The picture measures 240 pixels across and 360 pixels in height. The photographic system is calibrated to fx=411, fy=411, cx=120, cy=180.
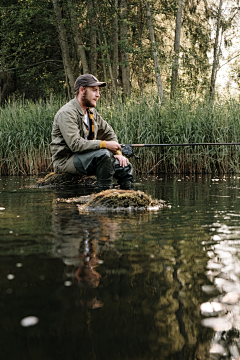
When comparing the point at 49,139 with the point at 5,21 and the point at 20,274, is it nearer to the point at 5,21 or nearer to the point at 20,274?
the point at 20,274

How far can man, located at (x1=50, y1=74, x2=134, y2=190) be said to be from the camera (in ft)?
16.9

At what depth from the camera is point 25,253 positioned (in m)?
2.39

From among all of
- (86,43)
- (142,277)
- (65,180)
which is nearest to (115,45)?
(86,43)

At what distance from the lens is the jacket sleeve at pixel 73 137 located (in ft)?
16.8

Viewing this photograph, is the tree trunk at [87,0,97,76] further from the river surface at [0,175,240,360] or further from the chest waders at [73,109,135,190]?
the river surface at [0,175,240,360]

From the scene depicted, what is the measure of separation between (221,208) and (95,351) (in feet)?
10.1

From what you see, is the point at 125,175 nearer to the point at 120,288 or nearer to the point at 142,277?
the point at 142,277

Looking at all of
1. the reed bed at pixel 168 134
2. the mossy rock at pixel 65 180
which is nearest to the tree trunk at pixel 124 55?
the reed bed at pixel 168 134

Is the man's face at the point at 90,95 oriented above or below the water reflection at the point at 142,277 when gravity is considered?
above

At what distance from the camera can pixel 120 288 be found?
1.80 metres

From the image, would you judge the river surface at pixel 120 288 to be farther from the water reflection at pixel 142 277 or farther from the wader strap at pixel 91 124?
the wader strap at pixel 91 124

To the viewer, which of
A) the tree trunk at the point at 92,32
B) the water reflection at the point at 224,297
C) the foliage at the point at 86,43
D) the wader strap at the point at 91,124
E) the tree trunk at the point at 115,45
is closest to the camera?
the water reflection at the point at 224,297

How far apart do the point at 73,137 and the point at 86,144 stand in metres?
0.18

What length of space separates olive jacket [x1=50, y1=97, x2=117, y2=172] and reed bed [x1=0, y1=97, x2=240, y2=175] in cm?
274
